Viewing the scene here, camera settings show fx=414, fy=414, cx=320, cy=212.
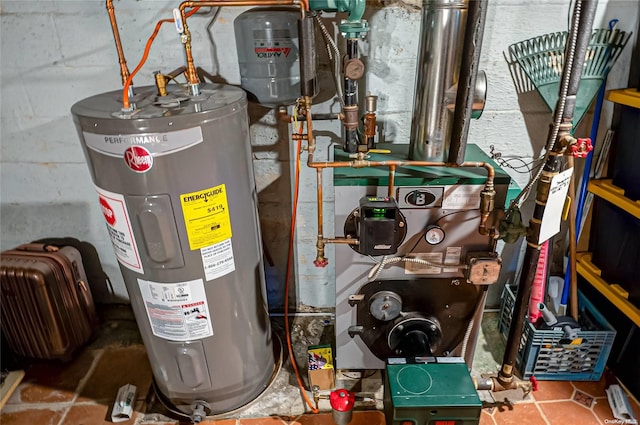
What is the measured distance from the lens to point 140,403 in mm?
1599

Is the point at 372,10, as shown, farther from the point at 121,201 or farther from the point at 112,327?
the point at 112,327

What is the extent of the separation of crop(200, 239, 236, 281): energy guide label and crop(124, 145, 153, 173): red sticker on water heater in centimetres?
29

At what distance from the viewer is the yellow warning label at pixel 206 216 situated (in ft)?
3.81

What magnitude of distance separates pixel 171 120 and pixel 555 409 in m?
1.66

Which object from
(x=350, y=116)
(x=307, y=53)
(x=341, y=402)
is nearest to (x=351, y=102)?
(x=350, y=116)

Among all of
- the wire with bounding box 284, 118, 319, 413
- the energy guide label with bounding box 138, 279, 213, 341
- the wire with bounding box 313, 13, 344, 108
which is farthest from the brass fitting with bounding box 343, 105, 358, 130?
the energy guide label with bounding box 138, 279, 213, 341

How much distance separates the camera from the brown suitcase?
65.0 inches

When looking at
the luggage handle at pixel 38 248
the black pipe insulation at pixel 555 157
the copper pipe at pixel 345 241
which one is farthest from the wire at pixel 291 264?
Answer: the luggage handle at pixel 38 248

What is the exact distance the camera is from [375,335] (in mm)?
1543

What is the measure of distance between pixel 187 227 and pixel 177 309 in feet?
0.97

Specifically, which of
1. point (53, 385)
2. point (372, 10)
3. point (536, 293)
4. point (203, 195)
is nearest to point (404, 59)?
point (372, 10)

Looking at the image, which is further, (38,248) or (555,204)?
(38,248)

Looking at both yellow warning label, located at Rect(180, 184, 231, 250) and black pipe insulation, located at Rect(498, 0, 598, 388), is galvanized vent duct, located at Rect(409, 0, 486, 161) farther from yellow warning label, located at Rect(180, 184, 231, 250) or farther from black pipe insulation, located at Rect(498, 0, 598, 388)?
yellow warning label, located at Rect(180, 184, 231, 250)

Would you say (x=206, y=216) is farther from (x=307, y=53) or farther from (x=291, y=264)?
(x=291, y=264)
